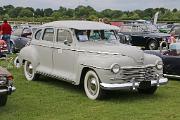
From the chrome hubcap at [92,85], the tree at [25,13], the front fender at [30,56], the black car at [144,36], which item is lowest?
the tree at [25,13]

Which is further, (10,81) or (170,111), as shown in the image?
(170,111)

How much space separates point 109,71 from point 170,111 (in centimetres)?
155

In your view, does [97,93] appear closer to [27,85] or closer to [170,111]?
[170,111]

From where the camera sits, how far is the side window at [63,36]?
1055 cm

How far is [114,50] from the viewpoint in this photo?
956cm

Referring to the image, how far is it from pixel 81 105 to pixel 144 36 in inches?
650

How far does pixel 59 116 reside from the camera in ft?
25.8

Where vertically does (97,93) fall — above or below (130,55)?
below

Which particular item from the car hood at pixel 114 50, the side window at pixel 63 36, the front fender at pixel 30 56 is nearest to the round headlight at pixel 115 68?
the car hood at pixel 114 50

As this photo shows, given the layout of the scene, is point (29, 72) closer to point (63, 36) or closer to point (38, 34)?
point (38, 34)

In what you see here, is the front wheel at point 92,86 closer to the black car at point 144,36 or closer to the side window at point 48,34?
the side window at point 48,34

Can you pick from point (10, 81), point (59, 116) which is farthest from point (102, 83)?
point (10, 81)

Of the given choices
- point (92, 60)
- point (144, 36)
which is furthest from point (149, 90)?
point (144, 36)

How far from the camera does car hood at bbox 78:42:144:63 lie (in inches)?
371
